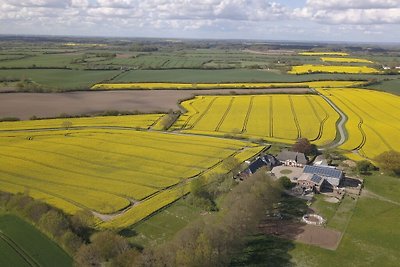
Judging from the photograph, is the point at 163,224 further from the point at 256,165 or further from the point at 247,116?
the point at 247,116

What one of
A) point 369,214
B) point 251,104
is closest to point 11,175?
point 369,214

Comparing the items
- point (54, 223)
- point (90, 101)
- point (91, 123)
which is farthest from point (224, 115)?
point (54, 223)

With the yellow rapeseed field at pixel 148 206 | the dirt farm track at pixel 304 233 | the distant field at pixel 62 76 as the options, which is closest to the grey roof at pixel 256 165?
the yellow rapeseed field at pixel 148 206

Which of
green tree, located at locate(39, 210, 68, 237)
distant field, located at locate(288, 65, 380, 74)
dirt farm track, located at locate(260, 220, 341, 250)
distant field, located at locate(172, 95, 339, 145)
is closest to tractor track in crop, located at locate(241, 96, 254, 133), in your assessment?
distant field, located at locate(172, 95, 339, 145)

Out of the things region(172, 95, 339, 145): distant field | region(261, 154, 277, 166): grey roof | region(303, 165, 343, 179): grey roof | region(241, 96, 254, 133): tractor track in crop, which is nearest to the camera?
region(303, 165, 343, 179): grey roof

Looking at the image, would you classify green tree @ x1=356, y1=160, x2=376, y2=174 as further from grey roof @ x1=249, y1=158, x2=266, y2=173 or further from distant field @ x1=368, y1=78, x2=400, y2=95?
distant field @ x1=368, y1=78, x2=400, y2=95

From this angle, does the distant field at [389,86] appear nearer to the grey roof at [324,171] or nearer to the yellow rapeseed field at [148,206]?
the grey roof at [324,171]
